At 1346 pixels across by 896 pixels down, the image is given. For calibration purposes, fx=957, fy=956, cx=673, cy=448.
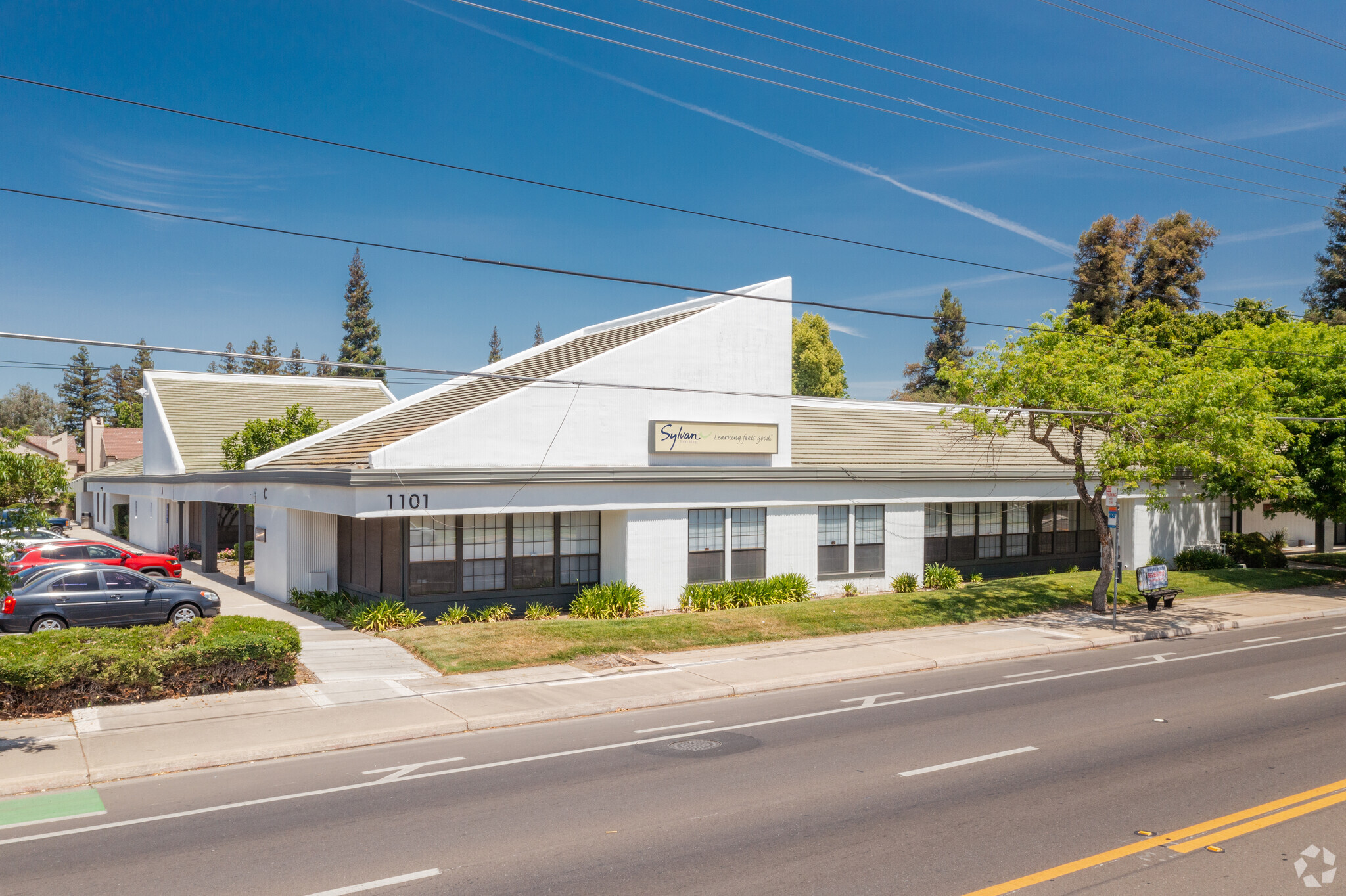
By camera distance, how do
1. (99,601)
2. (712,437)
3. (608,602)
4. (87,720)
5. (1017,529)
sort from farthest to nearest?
(1017,529) → (712,437) → (608,602) → (99,601) → (87,720)

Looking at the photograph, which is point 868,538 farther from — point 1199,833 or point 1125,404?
point 1199,833

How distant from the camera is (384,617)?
2047 centimetres

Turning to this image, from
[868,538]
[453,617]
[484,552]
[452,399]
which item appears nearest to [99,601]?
[453,617]

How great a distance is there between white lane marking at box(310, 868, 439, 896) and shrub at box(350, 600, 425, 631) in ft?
42.6

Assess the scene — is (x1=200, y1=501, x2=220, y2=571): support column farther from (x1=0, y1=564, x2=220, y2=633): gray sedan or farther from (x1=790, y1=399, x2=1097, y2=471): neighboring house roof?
(x1=790, y1=399, x2=1097, y2=471): neighboring house roof

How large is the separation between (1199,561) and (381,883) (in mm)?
33990

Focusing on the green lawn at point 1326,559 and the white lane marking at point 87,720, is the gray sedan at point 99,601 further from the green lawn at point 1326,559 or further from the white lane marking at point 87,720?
the green lawn at point 1326,559

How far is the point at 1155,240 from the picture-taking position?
5584 cm

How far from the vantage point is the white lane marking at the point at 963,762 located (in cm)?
1096

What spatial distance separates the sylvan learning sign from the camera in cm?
2400

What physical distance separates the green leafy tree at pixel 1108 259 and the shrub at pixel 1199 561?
80.7ft

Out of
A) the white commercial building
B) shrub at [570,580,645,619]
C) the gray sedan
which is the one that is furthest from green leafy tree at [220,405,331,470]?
shrub at [570,580,645,619]

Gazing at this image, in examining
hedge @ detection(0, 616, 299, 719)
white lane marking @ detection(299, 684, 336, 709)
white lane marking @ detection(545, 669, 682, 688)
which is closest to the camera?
hedge @ detection(0, 616, 299, 719)

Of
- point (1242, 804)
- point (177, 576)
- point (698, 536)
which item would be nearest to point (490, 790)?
point (1242, 804)
